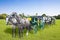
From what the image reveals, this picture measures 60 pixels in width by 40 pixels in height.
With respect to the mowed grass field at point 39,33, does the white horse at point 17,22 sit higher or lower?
higher

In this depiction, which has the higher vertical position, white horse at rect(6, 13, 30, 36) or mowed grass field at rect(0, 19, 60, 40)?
white horse at rect(6, 13, 30, 36)

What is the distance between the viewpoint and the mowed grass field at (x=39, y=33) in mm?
2760

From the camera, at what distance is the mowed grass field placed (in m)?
2.76

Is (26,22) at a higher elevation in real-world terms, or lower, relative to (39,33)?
higher

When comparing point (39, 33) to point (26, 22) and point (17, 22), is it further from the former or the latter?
point (17, 22)

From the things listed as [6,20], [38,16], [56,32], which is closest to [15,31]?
[6,20]

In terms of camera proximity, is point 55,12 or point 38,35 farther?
point 55,12

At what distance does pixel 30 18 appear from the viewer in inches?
110

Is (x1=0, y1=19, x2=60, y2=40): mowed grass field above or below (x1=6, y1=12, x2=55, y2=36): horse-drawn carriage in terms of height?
below

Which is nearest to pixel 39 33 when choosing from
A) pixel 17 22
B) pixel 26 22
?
pixel 26 22

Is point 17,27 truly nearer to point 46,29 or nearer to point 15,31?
point 15,31

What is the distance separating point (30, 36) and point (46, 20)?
1.30 feet

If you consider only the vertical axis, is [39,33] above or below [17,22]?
below

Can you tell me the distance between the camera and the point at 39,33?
9.20ft
